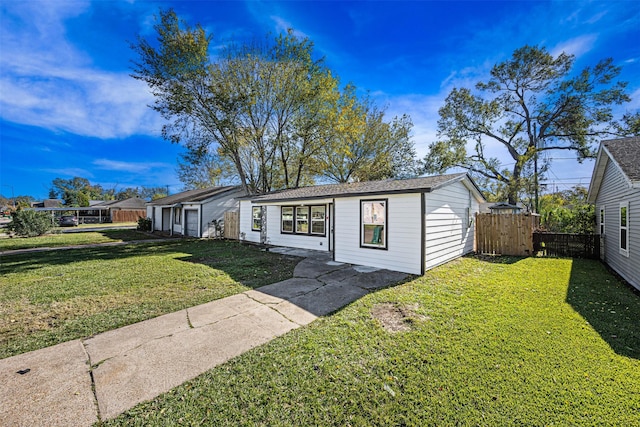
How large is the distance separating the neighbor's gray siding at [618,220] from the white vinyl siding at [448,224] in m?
3.94

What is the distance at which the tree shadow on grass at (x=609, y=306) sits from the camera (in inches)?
143

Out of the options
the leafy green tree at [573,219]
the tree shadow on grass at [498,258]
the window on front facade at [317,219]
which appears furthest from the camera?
the leafy green tree at [573,219]

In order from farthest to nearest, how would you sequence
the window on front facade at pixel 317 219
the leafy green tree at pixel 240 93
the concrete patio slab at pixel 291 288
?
1. the leafy green tree at pixel 240 93
2. the window on front facade at pixel 317 219
3. the concrete patio slab at pixel 291 288

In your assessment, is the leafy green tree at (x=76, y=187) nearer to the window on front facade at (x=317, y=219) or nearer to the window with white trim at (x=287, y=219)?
the window with white trim at (x=287, y=219)

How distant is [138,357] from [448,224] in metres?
8.68

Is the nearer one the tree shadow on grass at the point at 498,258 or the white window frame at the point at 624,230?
the white window frame at the point at 624,230

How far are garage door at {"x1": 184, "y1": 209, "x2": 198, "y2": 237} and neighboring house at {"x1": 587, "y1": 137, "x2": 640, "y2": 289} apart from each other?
779 inches

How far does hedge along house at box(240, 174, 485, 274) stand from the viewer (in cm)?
717

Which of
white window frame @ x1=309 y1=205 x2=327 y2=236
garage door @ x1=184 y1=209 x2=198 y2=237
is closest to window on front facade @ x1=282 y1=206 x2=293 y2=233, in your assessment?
white window frame @ x1=309 y1=205 x2=327 y2=236

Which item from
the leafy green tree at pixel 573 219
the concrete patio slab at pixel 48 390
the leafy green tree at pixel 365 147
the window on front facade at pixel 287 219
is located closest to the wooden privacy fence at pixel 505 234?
the leafy green tree at pixel 573 219

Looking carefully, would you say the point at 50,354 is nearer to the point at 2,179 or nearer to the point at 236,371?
the point at 236,371

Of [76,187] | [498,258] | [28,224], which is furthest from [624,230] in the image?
[76,187]

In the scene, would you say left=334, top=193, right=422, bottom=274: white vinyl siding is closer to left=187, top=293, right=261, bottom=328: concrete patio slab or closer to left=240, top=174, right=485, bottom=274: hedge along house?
left=240, top=174, right=485, bottom=274: hedge along house

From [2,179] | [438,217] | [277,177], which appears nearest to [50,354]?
[438,217]
